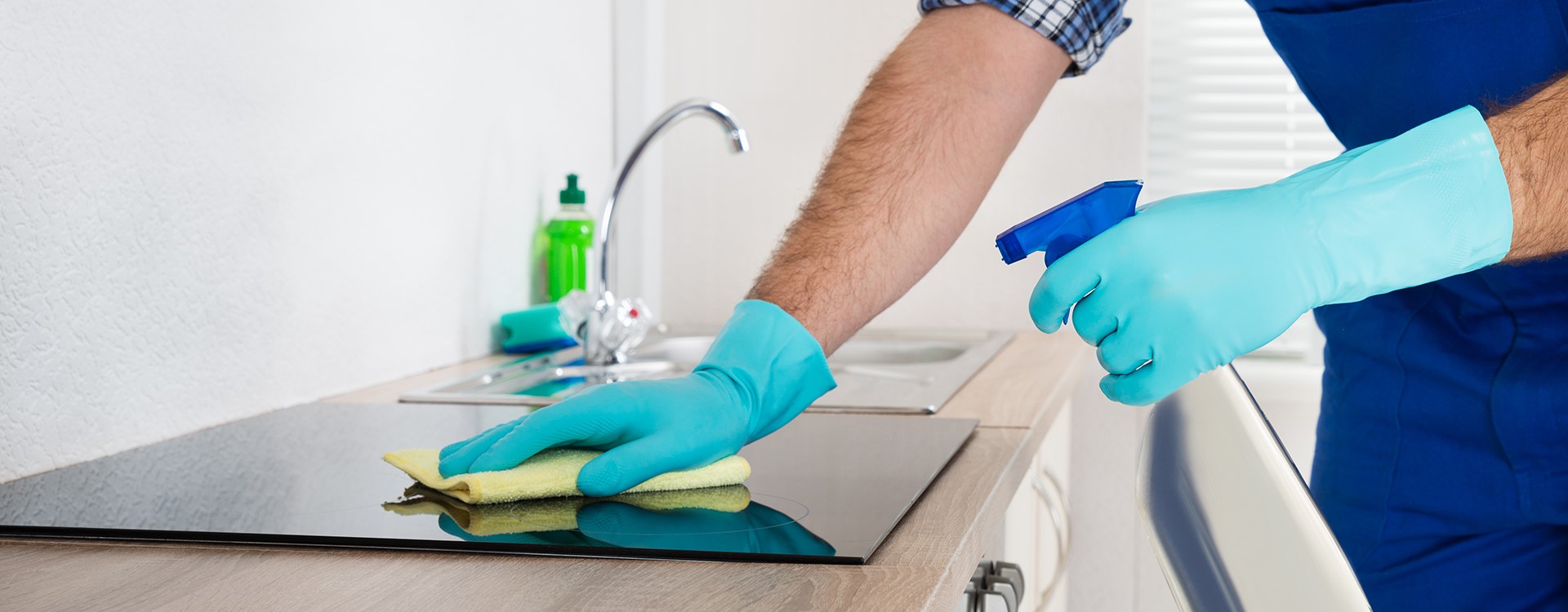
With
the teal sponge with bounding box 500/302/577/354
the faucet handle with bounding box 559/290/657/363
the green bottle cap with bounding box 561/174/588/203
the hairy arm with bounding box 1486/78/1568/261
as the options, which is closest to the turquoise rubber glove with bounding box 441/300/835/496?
the hairy arm with bounding box 1486/78/1568/261

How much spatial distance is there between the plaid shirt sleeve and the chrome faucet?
531mm

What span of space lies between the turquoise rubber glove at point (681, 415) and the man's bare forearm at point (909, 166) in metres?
0.05

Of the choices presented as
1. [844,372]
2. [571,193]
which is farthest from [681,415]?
[571,193]

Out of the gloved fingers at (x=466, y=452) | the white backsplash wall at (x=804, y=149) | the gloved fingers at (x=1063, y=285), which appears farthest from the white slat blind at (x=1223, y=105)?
the gloved fingers at (x=466, y=452)

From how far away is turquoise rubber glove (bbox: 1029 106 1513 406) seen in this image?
28.1 inches

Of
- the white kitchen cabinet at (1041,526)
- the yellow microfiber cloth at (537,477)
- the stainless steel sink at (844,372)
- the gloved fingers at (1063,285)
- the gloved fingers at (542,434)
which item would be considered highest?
the gloved fingers at (1063,285)

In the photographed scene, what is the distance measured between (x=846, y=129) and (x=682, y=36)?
116cm

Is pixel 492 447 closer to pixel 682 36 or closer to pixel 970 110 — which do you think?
pixel 970 110

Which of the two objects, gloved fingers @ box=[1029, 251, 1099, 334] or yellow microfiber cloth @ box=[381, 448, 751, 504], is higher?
gloved fingers @ box=[1029, 251, 1099, 334]

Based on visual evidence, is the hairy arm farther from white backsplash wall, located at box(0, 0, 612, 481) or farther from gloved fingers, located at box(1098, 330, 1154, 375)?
white backsplash wall, located at box(0, 0, 612, 481)

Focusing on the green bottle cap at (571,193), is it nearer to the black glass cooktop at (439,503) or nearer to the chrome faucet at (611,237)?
the chrome faucet at (611,237)

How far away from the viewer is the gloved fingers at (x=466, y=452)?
802 mm

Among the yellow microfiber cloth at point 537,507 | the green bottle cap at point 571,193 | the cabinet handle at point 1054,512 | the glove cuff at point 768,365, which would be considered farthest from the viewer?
the green bottle cap at point 571,193

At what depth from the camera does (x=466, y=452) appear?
81cm
